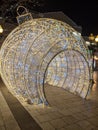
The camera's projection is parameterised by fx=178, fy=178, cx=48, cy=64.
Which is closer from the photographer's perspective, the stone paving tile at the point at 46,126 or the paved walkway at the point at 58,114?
the stone paving tile at the point at 46,126

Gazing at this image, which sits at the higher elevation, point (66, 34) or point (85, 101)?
→ point (66, 34)

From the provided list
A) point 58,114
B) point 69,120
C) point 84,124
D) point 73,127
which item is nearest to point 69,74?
point 58,114

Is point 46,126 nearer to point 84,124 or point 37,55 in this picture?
point 84,124

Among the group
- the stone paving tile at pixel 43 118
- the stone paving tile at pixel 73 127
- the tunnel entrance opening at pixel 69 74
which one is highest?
the tunnel entrance opening at pixel 69 74

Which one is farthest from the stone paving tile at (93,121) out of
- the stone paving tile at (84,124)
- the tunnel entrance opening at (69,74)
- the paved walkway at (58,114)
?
the tunnel entrance opening at (69,74)

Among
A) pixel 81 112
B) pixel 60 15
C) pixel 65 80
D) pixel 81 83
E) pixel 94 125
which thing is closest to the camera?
pixel 94 125

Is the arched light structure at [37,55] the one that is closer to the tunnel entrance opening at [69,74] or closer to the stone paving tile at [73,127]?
the tunnel entrance opening at [69,74]

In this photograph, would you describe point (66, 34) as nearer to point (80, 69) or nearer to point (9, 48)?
point (80, 69)

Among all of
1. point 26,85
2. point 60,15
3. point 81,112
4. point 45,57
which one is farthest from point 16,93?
point 60,15

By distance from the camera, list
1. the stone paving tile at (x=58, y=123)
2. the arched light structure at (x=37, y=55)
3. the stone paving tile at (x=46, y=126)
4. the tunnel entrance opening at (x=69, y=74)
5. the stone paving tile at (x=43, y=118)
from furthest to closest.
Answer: the tunnel entrance opening at (x=69, y=74)
the arched light structure at (x=37, y=55)
the stone paving tile at (x=43, y=118)
the stone paving tile at (x=58, y=123)
the stone paving tile at (x=46, y=126)

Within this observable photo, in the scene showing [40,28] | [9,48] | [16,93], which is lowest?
[16,93]

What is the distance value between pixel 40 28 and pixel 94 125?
3.88 metres

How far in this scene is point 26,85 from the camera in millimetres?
6430

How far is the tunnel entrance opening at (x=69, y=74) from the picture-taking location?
7680 millimetres
